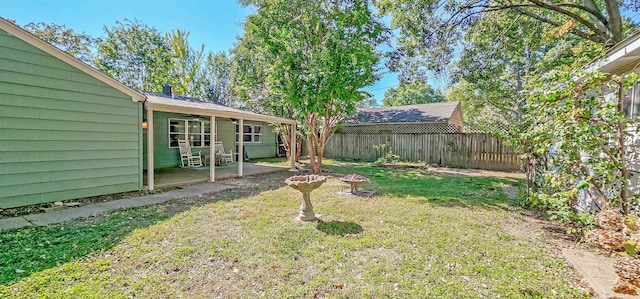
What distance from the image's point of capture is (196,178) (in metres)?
7.37

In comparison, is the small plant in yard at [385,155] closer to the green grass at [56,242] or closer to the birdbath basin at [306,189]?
the birdbath basin at [306,189]

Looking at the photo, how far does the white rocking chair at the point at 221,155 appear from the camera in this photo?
1044cm

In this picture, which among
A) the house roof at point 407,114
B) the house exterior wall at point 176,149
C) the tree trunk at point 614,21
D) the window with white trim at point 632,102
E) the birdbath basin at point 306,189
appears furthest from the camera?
the house roof at point 407,114

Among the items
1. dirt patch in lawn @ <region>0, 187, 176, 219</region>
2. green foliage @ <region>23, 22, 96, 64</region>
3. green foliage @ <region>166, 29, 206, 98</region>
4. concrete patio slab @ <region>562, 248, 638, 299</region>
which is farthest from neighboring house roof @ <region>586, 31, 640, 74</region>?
green foliage @ <region>23, 22, 96, 64</region>

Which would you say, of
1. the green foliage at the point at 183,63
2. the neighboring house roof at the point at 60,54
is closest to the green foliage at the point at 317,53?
the neighboring house roof at the point at 60,54

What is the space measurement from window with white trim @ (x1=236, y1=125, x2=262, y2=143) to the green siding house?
743cm

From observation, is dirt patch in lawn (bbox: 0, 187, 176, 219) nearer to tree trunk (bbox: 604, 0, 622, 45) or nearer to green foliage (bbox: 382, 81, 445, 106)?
tree trunk (bbox: 604, 0, 622, 45)

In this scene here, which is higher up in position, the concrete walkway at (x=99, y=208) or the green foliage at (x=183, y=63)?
the green foliage at (x=183, y=63)

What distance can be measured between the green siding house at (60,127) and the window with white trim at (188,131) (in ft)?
12.2

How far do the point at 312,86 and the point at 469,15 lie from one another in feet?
16.1

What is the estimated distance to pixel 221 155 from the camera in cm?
1046

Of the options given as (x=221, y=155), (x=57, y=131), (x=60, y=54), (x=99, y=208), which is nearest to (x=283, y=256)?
(x=99, y=208)

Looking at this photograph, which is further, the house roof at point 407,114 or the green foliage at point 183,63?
the green foliage at point 183,63

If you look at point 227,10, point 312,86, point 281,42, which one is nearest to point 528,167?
point 312,86
